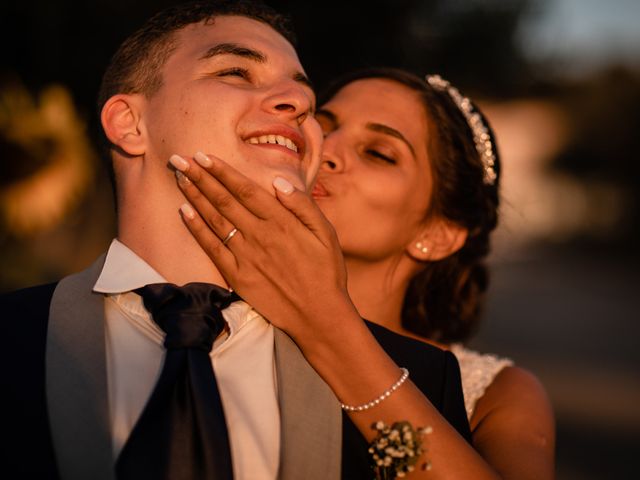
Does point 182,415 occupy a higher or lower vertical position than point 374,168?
lower

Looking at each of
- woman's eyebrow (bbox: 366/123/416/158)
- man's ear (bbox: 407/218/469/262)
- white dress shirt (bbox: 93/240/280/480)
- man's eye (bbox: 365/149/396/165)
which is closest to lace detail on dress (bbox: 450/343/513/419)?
man's ear (bbox: 407/218/469/262)

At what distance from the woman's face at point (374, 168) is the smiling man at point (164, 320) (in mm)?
786

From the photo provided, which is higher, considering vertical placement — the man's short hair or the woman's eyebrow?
the man's short hair

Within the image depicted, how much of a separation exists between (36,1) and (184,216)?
4202 mm

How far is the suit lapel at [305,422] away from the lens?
7.28 ft

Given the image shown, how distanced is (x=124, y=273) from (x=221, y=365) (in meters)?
0.46

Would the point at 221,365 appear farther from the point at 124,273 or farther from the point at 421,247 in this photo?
the point at 421,247

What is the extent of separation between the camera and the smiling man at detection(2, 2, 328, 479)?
6.82 feet

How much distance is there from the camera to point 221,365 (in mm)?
2455

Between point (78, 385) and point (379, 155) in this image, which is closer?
point (78, 385)

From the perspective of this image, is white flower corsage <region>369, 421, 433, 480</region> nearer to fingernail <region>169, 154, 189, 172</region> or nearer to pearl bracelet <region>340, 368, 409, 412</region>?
→ pearl bracelet <region>340, 368, 409, 412</region>

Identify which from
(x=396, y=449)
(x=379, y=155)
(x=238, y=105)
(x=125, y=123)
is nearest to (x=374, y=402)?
(x=396, y=449)

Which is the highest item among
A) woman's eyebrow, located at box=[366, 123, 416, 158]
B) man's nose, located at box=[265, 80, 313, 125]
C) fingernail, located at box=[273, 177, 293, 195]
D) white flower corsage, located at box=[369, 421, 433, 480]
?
man's nose, located at box=[265, 80, 313, 125]

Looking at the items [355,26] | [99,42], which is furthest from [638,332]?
[99,42]
